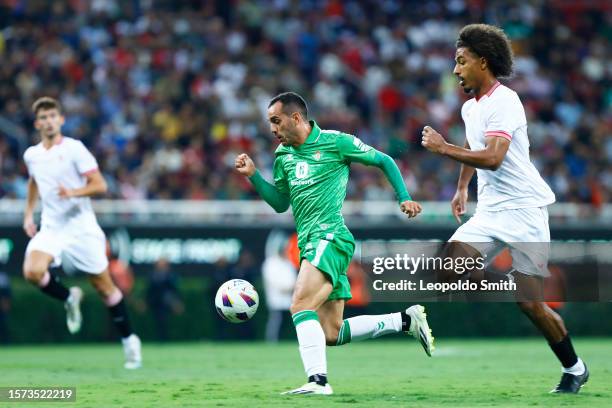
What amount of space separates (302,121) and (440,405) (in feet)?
8.45

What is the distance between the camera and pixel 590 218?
2289cm

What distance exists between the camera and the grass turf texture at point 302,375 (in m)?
9.24

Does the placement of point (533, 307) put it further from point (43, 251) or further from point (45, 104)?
point (45, 104)

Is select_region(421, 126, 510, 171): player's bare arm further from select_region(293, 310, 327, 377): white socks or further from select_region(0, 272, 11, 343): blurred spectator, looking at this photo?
select_region(0, 272, 11, 343): blurred spectator

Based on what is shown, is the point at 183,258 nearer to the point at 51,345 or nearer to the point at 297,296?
the point at 51,345

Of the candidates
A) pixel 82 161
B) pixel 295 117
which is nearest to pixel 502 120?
pixel 295 117

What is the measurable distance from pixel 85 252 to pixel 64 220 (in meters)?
0.45

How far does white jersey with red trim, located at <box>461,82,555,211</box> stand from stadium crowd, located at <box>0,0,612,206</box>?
42.4 feet

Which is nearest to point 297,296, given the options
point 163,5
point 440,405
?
point 440,405

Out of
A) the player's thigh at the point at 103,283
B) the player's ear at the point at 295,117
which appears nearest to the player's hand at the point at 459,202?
the player's ear at the point at 295,117

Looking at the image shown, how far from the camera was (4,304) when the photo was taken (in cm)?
2106

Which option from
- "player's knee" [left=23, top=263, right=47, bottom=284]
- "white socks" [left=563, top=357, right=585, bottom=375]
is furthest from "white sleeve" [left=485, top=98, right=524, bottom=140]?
"player's knee" [left=23, top=263, right=47, bottom=284]

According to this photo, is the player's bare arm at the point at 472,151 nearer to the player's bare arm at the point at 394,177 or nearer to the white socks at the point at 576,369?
the player's bare arm at the point at 394,177

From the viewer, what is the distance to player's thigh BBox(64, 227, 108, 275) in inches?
540
